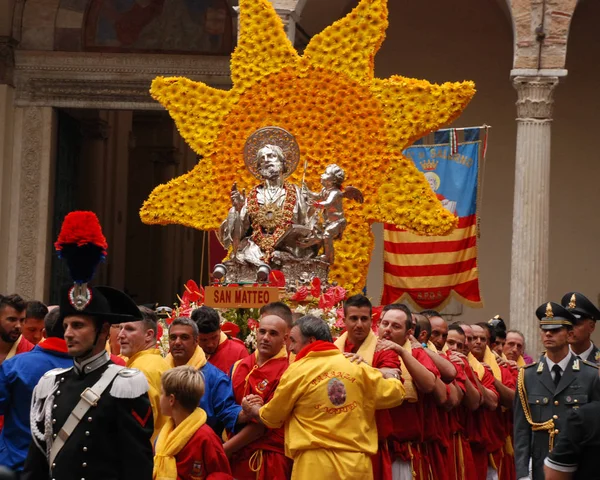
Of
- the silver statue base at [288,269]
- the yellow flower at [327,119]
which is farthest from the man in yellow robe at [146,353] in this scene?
the yellow flower at [327,119]

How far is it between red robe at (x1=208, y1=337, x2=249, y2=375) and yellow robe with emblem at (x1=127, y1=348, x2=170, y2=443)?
104 centimetres

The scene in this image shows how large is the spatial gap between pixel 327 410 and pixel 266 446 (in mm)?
952

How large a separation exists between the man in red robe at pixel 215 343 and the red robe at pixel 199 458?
6.58ft

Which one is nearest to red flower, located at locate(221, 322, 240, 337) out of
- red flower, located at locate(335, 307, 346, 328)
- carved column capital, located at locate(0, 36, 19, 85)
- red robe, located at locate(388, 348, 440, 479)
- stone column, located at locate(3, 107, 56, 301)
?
red flower, located at locate(335, 307, 346, 328)

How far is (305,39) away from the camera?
1989cm

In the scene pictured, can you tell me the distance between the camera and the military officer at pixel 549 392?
25.2 feet

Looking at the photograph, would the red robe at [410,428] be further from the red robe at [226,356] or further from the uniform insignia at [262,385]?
the red robe at [226,356]

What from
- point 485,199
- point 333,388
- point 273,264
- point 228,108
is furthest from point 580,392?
point 485,199

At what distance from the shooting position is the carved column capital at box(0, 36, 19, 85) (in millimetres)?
19656

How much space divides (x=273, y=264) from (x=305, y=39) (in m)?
7.43

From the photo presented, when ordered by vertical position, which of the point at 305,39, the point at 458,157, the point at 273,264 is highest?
the point at 305,39

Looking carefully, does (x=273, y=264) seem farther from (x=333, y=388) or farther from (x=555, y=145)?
(x=555, y=145)

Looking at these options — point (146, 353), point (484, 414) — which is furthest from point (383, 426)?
point (484, 414)

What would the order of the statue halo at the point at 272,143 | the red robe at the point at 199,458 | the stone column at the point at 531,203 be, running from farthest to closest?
the stone column at the point at 531,203
the statue halo at the point at 272,143
the red robe at the point at 199,458
